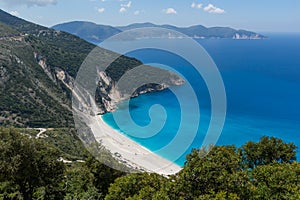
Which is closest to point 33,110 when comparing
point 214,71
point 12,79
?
point 12,79

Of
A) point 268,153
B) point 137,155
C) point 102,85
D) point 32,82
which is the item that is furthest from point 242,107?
point 268,153

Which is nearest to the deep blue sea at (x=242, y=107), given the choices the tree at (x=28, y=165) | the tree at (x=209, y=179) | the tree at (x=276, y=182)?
the tree at (x=28, y=165)

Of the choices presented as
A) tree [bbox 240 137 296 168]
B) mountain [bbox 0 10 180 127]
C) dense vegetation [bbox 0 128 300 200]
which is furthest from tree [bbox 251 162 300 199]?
mountain [bbox 0 10 180 127]

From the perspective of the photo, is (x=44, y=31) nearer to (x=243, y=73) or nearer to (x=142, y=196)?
(x=243, y=73)

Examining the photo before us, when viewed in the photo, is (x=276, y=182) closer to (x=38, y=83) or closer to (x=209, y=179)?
(x=209, y=179)

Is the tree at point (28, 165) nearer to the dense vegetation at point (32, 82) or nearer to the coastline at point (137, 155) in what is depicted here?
the coastline at point (137, 155)
